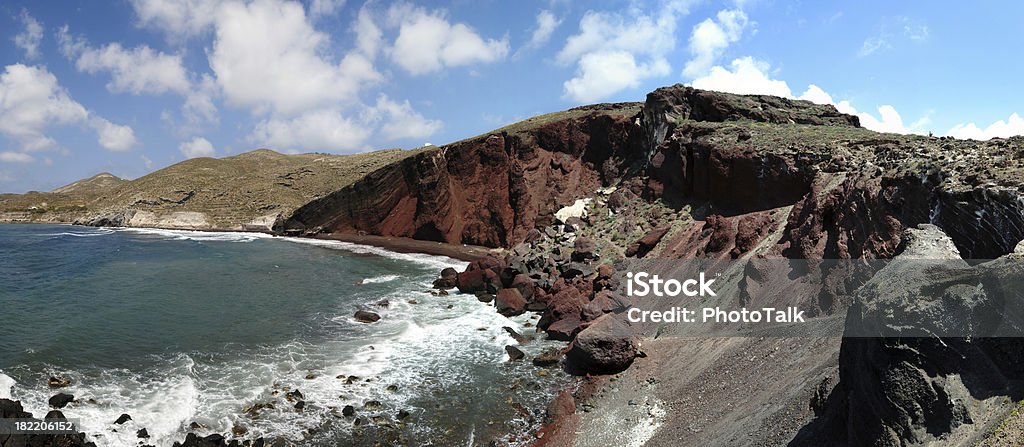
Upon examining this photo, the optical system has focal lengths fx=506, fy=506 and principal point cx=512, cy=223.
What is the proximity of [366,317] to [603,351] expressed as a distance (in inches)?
439

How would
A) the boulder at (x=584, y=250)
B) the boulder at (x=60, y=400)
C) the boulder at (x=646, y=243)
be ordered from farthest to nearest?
the boulder at (x=584, y=250), the boulder at (x=646, y=243), the boulder at (x=60, y=400)

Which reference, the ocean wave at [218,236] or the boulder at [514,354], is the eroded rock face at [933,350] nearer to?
the boulder at [514,354]

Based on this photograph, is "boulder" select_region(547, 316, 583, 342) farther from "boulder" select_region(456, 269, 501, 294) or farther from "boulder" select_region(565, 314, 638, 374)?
"boulder" select_region(456, 269, 501, 294)

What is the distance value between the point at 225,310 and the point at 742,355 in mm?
21221

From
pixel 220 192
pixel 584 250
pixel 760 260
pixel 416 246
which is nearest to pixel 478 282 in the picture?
pixel 584 250

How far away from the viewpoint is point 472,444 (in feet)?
40.2

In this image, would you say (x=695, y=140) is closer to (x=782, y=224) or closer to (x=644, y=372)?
(x=782, y=224)

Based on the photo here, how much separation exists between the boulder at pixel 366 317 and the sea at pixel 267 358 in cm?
32

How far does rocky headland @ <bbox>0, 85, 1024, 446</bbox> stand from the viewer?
5715mm

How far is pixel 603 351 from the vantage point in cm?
1535

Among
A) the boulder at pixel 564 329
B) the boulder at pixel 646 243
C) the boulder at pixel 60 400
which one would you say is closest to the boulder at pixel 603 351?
the boulder at pixel 564 329

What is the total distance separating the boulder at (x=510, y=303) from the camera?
23.1 metres

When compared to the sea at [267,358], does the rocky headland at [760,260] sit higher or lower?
higher

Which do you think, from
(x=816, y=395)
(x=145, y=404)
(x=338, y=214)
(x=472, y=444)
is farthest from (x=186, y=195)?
(x=816, y=395)
